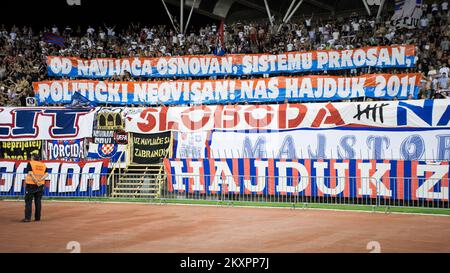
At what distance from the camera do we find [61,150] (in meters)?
23.9

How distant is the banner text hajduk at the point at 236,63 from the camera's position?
2520 cm

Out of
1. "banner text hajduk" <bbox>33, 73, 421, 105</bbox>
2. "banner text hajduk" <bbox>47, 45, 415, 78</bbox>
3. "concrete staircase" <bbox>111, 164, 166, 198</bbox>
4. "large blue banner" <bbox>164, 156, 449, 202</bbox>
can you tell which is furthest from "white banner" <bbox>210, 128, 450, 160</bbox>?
"banner text hajduk" <bbox>47, 45, 415, 78</bbox>

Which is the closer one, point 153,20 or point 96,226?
point 96,226

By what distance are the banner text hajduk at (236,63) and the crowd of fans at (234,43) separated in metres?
0.71

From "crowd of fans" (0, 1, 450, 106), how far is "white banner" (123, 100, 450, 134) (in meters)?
4.18

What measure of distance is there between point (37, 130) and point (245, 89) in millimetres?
9913

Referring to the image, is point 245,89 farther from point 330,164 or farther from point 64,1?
point 64,1

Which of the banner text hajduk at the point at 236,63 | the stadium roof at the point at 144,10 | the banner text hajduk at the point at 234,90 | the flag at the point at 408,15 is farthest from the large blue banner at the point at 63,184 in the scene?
the stadium roof at the point at 144,10

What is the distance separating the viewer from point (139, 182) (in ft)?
74.7

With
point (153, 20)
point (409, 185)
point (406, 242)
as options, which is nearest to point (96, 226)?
point (406, 242)

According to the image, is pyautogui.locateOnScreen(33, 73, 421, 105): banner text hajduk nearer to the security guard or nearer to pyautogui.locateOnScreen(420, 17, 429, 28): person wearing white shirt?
pyautogui.locateOnScreen(420, 17, 429, 28): person wearing white shirt

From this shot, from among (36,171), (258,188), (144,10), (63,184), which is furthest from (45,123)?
(144,10)

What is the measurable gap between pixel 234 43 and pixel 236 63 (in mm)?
3923

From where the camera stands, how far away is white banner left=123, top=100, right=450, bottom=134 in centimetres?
1906
